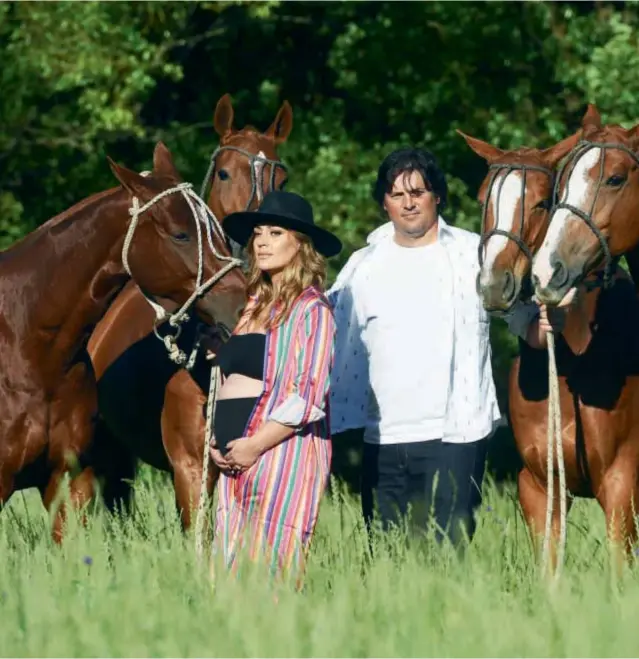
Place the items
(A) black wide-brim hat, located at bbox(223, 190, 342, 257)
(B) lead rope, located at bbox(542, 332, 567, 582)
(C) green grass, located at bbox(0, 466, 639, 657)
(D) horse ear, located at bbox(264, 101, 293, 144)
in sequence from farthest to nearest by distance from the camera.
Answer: (D) horse ear, located at bbox(264, 101, 293, 144) → (B) lead rope, located at bbox(542, 332, 567, 582) → (A) black wide-brim hat, located at bbox(223, 190, 342, 257) → (C) green grass, located at bbox(0, 466, 639, 657)

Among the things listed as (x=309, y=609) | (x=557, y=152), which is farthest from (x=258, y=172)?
(x=309, y=609)

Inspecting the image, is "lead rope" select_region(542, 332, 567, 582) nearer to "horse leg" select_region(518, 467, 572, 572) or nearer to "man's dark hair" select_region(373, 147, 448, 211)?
"horse leg" select_region(518, 467, 572, 572)

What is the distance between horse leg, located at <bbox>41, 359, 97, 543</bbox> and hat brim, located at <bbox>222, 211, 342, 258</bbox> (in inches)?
38.6

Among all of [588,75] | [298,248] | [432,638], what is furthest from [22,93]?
[432,638]

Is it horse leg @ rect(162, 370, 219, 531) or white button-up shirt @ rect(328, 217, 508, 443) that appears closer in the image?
white button-up shirt @ rect(328, 217, 508, 443)

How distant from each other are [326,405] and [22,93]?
712cm

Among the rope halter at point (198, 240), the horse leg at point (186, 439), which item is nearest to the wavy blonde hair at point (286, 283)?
the rope halter at point (198, 240)

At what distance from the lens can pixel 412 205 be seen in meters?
6.51

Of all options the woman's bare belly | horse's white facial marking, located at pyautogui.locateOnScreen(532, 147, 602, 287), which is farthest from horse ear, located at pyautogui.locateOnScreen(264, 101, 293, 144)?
the woman's bare belly

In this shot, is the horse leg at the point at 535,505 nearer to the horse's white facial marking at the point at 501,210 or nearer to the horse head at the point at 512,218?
the horse head at the point at 512,218

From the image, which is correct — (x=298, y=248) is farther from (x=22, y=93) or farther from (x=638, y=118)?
(x=22, y=93)

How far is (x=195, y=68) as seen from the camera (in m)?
14.9

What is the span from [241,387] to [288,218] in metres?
0.62

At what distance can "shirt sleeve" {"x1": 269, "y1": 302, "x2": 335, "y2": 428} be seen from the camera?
5441mm
